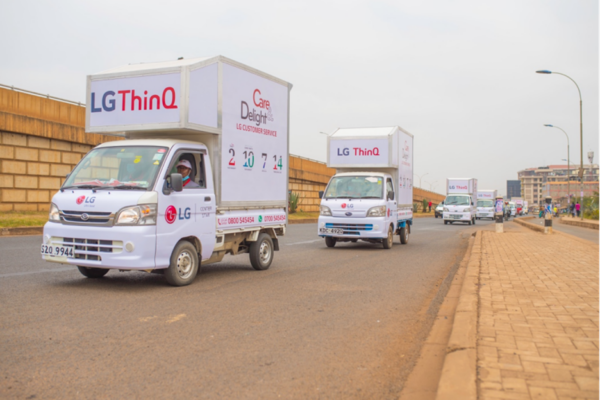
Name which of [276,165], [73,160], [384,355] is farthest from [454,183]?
[384,355]

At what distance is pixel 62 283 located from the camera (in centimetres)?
775

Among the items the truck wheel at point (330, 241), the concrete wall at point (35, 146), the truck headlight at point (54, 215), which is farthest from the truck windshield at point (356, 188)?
→ the concrete wall at point (35, 146)

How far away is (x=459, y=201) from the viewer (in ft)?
122

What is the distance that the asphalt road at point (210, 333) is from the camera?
389 cm

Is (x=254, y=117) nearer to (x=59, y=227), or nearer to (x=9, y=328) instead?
(x=59, y=227)

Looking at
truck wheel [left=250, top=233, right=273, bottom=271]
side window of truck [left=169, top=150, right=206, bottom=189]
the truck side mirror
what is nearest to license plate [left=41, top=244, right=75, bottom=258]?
the truck side mirror

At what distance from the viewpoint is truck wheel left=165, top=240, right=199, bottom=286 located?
762cm

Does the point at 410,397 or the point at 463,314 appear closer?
the point at 410,397

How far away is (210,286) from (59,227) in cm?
216

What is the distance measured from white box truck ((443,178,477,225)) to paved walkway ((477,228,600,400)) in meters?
27.2

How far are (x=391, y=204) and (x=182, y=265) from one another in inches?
344

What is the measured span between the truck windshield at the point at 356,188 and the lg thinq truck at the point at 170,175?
535cm

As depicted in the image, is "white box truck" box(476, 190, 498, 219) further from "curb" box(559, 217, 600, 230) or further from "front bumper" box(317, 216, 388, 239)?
"front bumper" box(317, 216, 388, 239)

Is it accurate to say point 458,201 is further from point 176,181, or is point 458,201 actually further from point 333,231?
point 176,181
